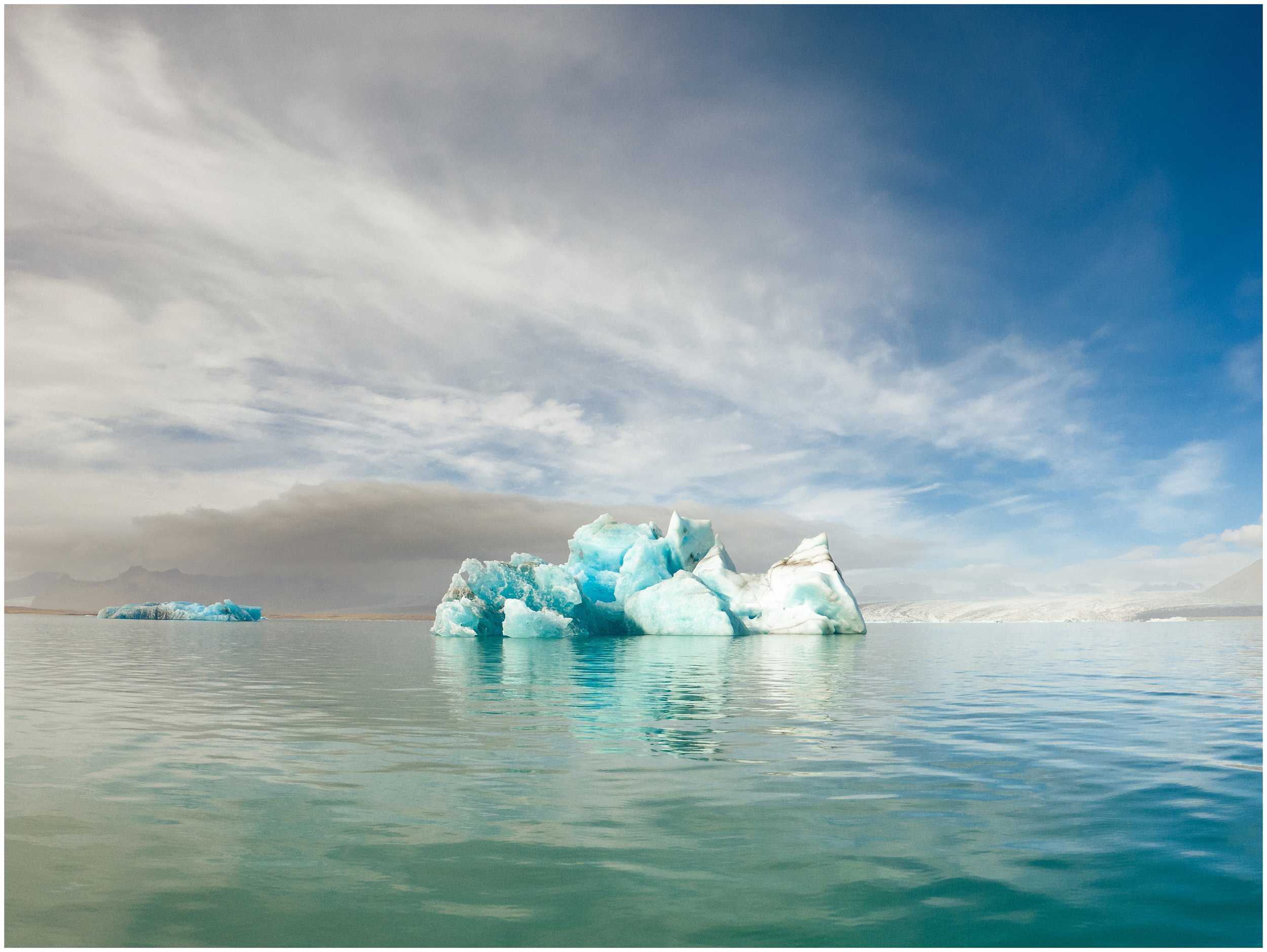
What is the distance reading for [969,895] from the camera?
12.9 ft

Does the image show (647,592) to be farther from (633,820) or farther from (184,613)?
(184,613)

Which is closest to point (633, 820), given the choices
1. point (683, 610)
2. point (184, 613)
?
point (683, 610)

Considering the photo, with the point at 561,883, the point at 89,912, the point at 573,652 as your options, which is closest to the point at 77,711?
the point at 89,912

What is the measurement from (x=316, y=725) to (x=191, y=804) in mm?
4094

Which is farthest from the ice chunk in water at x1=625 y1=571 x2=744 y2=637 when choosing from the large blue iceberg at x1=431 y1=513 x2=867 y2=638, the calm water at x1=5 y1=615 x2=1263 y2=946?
the calm water at x1=5 y1=615 x2=1263 y2=946

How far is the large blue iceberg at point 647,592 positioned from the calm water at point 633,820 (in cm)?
2342

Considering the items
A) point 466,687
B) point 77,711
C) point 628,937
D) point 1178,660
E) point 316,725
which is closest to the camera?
point 628,937

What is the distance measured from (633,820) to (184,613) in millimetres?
100783

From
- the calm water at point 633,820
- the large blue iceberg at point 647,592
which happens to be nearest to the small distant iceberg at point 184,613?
the large blue iceberg at point 647,592

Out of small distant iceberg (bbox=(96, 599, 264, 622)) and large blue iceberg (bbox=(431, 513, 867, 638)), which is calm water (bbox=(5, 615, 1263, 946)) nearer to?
large blue iceberg (bbox=(431, 513, 867, 638))

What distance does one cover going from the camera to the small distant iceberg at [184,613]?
282ft

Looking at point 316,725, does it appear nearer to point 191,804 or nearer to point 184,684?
point 191,804

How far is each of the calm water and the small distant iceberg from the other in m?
83.5

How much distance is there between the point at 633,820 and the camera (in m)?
5.30
